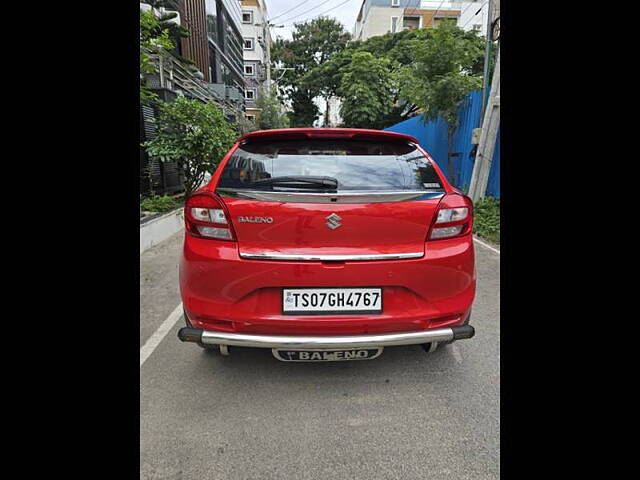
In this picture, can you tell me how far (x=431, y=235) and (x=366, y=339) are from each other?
624 millimetres

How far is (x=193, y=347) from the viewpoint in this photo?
2.54 metres

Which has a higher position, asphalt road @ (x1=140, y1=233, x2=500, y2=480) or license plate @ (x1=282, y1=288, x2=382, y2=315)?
license plate @ (x1=282, y1=288, x2=382, y2=315)

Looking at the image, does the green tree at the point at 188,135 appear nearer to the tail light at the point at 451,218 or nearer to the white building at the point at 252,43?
the tail light at the point at 451,218

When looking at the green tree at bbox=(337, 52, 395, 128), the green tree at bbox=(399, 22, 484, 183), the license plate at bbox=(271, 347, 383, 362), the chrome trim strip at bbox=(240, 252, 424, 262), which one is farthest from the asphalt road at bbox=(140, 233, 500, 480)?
the green tree at bbox=(337, 52, 395, 128)

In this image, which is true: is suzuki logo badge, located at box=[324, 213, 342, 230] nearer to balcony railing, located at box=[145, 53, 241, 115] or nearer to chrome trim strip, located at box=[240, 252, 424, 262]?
chrome trim strip, located at box=[240, 252, 424, 262]

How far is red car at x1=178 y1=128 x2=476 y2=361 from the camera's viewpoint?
1.67 metres

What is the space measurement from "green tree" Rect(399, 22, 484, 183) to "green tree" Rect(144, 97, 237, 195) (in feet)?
14.6

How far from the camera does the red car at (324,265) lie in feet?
5.48

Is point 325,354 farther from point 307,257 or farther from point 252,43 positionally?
point 252,43

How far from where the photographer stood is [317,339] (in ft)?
5.49

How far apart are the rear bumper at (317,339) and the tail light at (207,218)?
0.50 metres

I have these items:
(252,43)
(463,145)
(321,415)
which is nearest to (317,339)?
(321,415)
